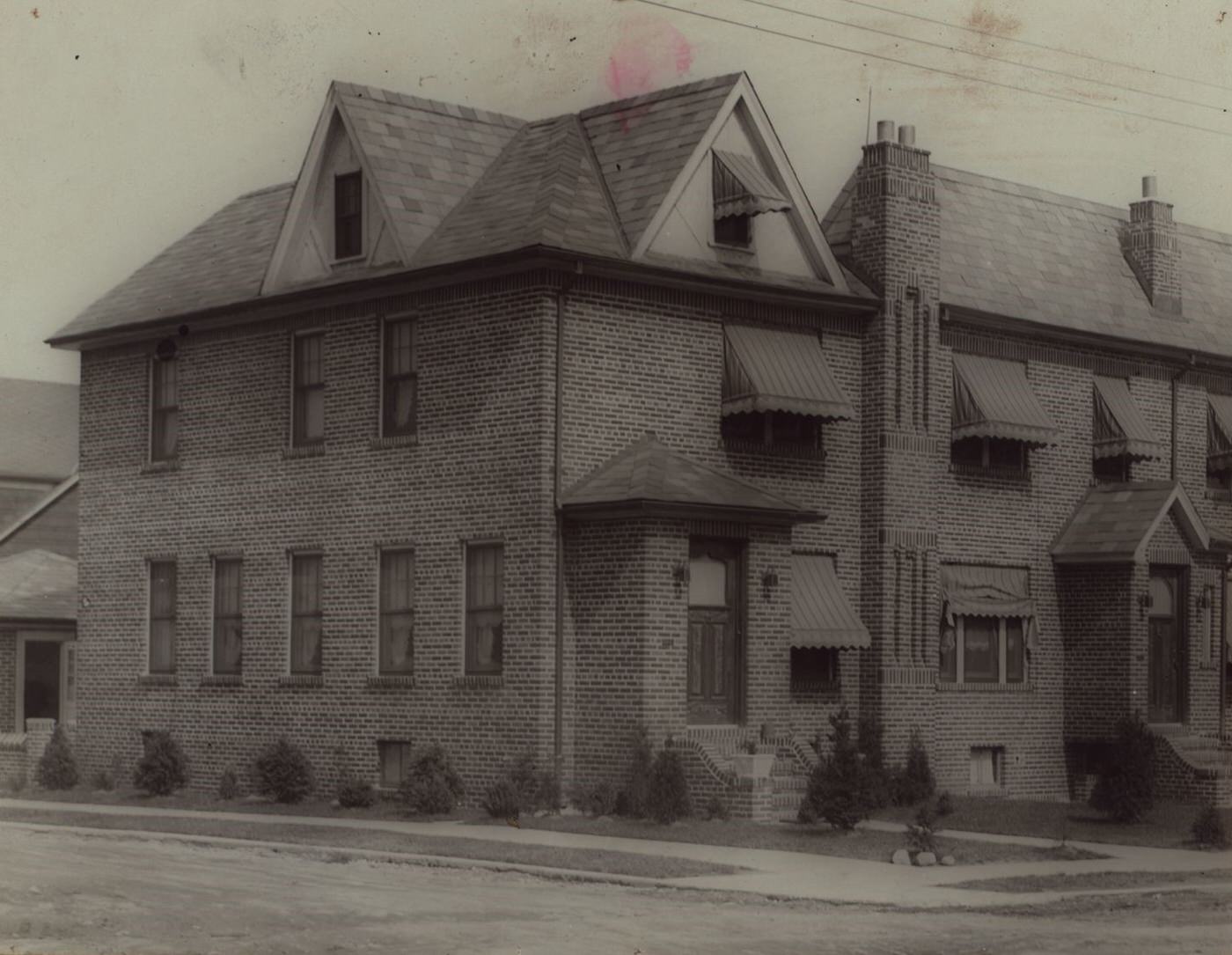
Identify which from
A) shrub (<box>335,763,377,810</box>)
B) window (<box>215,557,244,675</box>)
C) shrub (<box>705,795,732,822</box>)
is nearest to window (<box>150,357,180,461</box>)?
window (<box>215,557,244,675</box>)

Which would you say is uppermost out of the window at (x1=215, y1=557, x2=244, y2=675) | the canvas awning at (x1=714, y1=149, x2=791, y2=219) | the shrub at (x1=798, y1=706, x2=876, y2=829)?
the canvas awning at (x1=714, y1=149, x2=791, y2=219)

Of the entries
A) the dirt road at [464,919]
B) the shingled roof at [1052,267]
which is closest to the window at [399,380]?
the shingled roof at [1052,267]

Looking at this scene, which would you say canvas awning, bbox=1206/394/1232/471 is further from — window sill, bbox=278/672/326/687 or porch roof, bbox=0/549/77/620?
porch roof, bbox=0/549/77/620

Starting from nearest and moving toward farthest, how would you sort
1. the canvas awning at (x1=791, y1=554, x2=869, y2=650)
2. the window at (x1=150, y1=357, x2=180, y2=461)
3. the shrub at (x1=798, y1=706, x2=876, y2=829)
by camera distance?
the shrub at (x1=798, y1=706, x2=876, y2=829) → the canvas awning at (x1=791, y1=554, x2=869, y2=650) → the window at (x1=150, y1=357, x2=180, y2=461)

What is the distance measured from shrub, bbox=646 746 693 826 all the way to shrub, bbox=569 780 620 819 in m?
0.63

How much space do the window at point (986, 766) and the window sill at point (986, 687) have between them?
0.91 meters

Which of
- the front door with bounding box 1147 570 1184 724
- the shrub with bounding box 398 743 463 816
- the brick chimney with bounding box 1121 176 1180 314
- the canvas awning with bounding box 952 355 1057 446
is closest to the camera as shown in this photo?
the shrub with bounding box 398 743 463 816

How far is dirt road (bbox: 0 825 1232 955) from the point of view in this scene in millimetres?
16375

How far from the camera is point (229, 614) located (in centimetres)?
3388

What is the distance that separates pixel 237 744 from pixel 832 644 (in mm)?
9281

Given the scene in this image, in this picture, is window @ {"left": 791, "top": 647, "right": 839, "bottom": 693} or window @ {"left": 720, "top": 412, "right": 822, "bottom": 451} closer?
window @ {"left": 720, "top": 412, "right": 822, "bottom": 451}

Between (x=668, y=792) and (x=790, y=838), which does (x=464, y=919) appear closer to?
(x=790, y=838)

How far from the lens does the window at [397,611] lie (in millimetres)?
31109

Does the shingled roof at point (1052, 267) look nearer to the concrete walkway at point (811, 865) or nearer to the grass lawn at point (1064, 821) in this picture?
the grass lawn at point (1064, 821)
